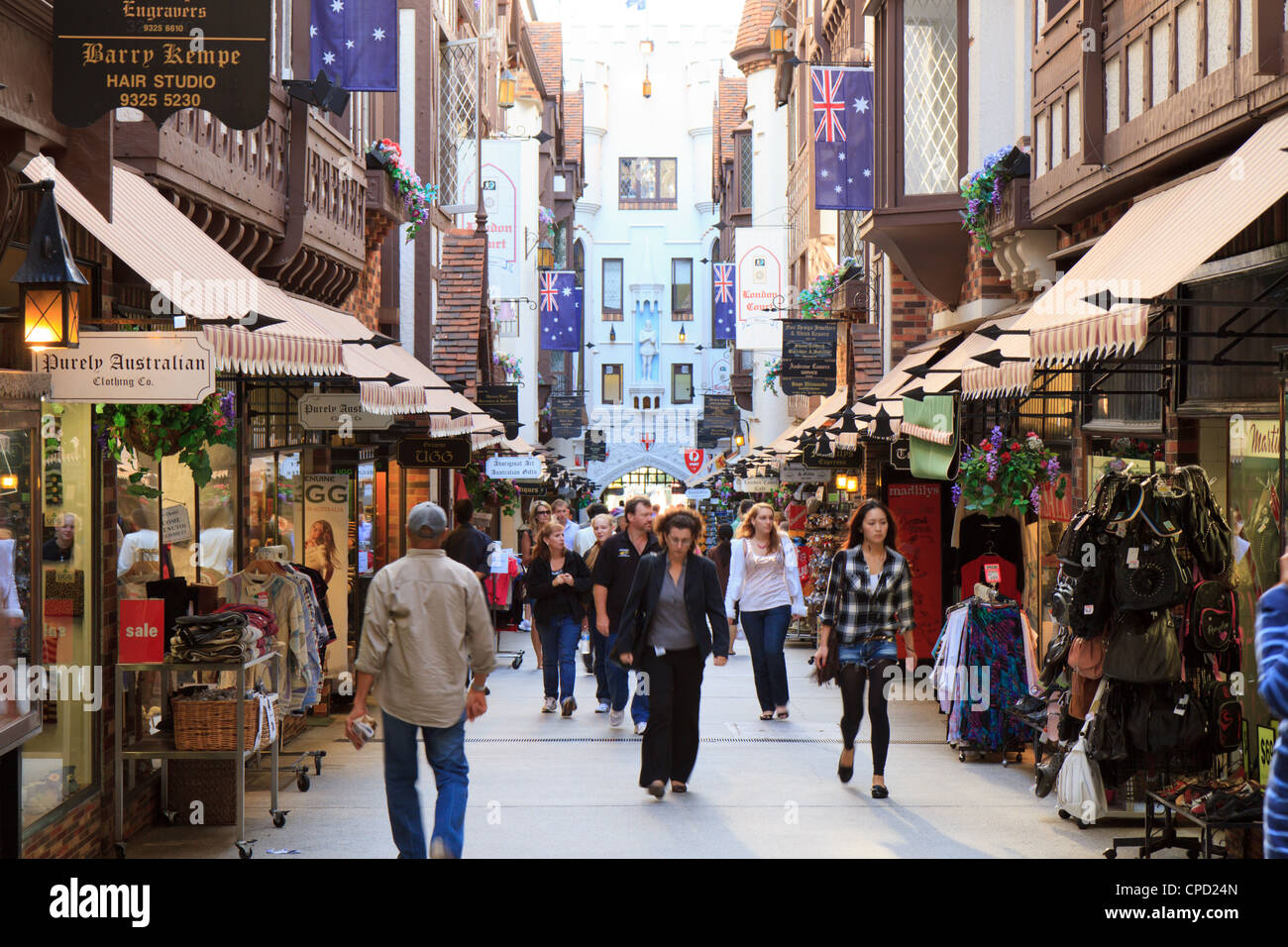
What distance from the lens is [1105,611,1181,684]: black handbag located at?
23.3 feet

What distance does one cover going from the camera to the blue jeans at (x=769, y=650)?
12031 millimetres

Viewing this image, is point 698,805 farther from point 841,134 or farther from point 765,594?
point 841,134

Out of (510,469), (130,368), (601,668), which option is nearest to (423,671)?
(130,368)

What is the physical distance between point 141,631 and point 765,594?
5.41 meters

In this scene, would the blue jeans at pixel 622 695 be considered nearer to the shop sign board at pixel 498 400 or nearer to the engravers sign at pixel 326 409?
the engravers sign at pixel 326 409

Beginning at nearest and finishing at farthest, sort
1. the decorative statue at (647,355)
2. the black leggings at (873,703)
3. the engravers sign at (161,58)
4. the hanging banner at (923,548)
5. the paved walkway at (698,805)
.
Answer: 1. the engravers sign at (161,58)
2. the paved walkway at (698,805)
3. the black leggings at (873,703)
4. the hanging banner at (923,548)
5. the decorative statue at (647,355)

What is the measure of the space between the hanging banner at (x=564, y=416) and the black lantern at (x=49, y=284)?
4188 cm

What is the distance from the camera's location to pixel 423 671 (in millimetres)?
6574

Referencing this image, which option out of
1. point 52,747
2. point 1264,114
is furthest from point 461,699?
point 1264,114

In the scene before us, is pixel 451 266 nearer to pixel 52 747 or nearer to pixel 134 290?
pixel 134 290

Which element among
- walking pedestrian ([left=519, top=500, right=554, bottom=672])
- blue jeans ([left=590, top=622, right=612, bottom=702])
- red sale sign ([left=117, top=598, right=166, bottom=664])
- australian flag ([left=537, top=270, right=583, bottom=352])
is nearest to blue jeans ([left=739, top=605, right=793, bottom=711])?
blue jeans ([left=590, top=622, right=612, bottom=702])

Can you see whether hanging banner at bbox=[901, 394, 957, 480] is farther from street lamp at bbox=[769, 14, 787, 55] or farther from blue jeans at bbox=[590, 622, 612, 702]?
street lamp at bbox=[769, 14, 787, 55]

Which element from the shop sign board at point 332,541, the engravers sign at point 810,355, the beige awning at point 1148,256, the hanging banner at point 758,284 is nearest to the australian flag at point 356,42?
the shop sign board at point 332,541

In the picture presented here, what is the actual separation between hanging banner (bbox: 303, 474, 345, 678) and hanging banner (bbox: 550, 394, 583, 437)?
3440 cm
